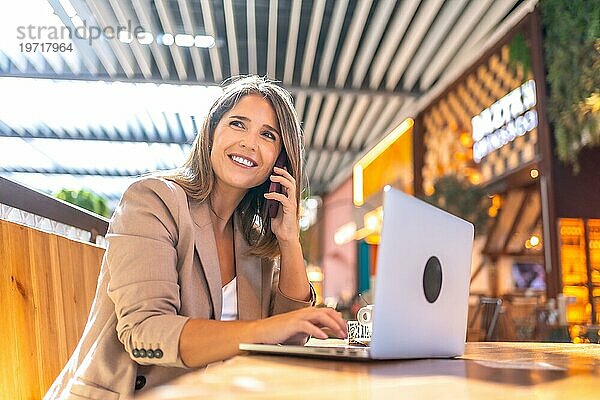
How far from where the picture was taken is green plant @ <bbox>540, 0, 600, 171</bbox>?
5.65m

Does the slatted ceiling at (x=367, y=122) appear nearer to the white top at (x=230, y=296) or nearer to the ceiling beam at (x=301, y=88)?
the ceiling beam at (x=301, y=88)

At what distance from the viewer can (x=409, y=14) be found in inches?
270

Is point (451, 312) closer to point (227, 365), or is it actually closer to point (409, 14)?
point (227, 365)

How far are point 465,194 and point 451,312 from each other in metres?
6.59

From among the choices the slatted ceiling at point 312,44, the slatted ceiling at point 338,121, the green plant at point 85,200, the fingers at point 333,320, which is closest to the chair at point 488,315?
the slatted ceiling at point 312,44

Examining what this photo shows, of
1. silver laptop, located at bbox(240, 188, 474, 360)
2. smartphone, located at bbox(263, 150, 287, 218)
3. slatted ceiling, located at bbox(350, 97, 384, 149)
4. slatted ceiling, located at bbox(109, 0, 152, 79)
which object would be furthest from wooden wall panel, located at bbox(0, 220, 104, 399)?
slatted ceiling, located at bbox(350, 97, 384, 149)

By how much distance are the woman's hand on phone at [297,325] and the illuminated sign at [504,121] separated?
5.99m

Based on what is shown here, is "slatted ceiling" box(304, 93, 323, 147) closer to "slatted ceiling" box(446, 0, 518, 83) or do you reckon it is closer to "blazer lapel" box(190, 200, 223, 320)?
"slatted ceiling" box(446, 0, 518, 83)

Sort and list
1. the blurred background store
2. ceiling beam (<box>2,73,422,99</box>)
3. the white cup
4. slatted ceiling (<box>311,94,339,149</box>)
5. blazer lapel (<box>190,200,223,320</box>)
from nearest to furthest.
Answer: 1. the white cup
2. blazer lapel (<box>190,200,223,320</box>)
3. the blurred background store
4. ceiling beam (<box>2,73,422,99</box>)
5. slatted ceiling (<box>311,94,339,149</box>)

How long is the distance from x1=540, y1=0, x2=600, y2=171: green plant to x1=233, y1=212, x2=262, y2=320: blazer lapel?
462cm

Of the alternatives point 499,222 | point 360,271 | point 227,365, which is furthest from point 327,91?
point 227,365

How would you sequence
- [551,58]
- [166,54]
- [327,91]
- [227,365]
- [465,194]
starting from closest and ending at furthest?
[227,365] → [551,58] → [465,194] → [166,54] → [327,91]

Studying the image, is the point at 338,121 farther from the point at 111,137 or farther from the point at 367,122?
the point at 111,137

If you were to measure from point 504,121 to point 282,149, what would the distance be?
615cm
